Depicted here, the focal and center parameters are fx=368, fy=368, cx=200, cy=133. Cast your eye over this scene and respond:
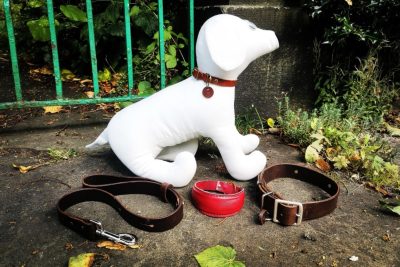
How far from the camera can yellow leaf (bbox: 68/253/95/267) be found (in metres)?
1.37

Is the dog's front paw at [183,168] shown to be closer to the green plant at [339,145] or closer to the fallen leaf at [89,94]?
the green plant at [339,145]

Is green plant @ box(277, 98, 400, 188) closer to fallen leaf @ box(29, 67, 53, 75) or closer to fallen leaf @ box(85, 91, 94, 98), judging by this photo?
fallen leaf @ box(85, 91, 94, 98)

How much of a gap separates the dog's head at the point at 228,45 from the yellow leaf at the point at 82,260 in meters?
1.00

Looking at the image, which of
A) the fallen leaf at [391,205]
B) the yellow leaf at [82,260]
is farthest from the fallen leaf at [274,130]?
the yellow leaf at [82,260]

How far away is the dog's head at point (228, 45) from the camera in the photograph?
5.66 feet

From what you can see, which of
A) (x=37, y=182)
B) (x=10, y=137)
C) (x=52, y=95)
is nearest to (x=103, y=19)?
(x=52, y=95)

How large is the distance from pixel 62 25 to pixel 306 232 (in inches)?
123

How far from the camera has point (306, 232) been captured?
1628 millimetres

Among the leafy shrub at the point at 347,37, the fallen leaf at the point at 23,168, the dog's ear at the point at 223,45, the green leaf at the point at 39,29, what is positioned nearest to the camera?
the dog's ear at the point at 223,45

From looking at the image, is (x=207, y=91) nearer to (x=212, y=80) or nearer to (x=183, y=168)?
(x=212, y=80)

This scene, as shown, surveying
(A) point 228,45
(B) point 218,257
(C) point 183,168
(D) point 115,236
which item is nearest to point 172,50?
(A) point 228,45

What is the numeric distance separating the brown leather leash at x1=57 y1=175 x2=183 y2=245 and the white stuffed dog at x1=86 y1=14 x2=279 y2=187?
0.08m

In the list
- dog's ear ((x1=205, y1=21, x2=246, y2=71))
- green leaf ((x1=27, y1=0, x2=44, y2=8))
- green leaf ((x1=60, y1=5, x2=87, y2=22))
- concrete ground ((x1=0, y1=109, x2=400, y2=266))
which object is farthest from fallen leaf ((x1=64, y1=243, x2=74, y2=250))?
green leaf ((x1=27, y1=0, x2=44, y2=8))

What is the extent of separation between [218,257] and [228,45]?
37.3 inches
